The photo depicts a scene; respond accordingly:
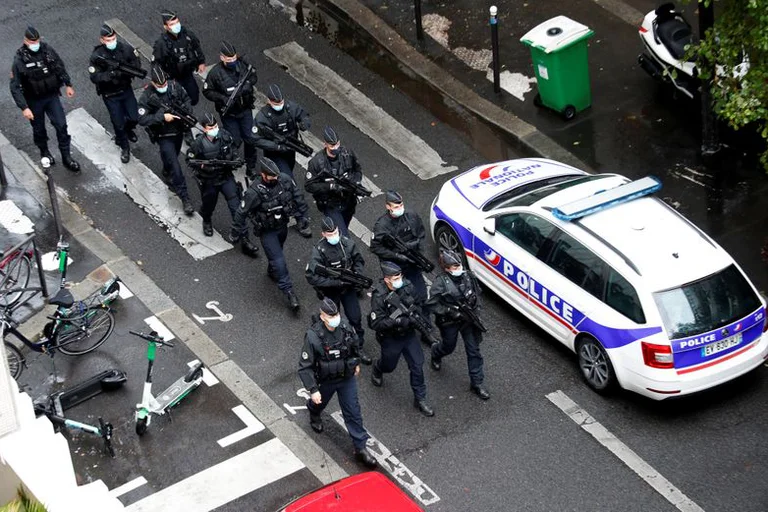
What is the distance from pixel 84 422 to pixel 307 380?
256cm

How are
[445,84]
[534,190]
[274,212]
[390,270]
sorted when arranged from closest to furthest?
1. [390,270]
2. [274,212]
3. [534,190]
4. [445,84]

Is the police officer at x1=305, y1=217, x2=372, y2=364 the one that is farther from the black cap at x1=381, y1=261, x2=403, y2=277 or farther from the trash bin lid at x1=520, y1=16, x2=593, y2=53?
the trash bin lid at x1=520, y1=16, x2=593, y2=53

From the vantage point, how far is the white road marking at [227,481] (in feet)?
38.8

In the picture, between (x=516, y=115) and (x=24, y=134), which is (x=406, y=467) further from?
(x=24, y=134)

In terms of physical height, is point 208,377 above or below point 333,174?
below

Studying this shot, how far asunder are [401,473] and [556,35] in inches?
279

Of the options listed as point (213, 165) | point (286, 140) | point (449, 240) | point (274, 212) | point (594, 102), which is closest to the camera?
point (274, 212)

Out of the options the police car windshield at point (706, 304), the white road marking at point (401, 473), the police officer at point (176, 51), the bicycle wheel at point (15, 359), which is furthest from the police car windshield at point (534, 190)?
the bicycle wheel at point (15, 359)

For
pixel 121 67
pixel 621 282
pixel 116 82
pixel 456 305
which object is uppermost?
pixel 121 67

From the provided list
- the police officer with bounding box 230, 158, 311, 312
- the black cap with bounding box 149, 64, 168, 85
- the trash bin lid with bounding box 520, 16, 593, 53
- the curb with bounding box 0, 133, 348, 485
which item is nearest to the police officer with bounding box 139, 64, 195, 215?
the black cap with bounding box 149, 64, 168, 85

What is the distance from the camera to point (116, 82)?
1611 cm

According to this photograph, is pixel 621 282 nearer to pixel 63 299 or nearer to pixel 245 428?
pixel 245 428

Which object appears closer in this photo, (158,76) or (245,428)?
(245,428)

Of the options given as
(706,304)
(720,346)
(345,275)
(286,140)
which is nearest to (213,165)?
(286,140)
